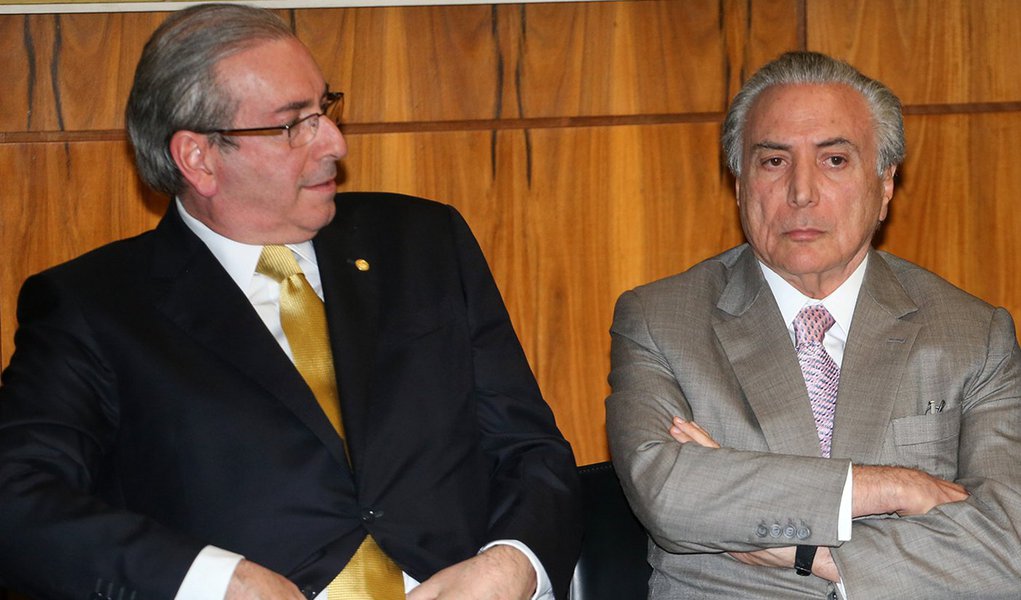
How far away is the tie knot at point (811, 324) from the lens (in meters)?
2.82

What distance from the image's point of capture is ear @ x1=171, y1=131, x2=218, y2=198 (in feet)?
8.49

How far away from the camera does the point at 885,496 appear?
2.50 metres

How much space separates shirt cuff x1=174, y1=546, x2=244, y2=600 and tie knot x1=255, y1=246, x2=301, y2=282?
65 cm

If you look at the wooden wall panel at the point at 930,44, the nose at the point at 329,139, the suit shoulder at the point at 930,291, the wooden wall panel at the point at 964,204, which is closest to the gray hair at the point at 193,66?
the nose at the point at 329,139

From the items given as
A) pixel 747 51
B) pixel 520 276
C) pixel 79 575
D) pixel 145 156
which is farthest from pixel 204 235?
pixel 747 51

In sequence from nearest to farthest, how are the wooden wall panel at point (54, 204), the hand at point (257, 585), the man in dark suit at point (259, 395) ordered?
1. the hand at point (257, 585)
2. the man in dark suit at point (259, 395)
3. the wooden wall panel at point (54, 204)

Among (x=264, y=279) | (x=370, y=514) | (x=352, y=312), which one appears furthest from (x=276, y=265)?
(x=370, y=514)

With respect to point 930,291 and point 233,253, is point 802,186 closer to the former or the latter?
point 930,291

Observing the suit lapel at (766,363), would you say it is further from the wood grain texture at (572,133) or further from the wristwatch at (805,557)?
the wood grain texture at (572,133)

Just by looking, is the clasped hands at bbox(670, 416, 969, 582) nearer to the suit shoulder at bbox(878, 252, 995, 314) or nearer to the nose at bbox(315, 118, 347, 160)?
the suit shoulder at bbox(878, 252, 995, 314)

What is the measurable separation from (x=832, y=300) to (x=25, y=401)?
177 cm

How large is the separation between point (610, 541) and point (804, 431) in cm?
52

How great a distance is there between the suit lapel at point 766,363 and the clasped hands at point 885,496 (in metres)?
0.17

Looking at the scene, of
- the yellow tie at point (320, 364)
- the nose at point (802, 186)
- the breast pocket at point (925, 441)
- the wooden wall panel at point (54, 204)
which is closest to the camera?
the yellow tie at point (320, 364)
